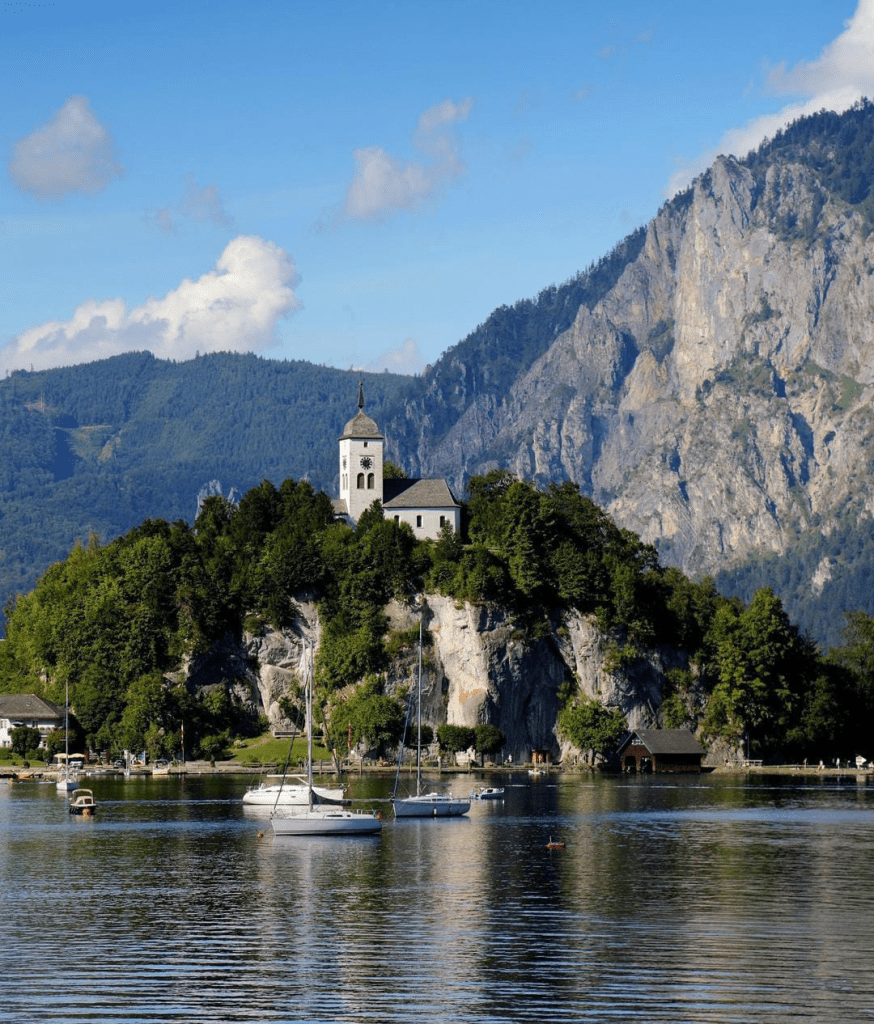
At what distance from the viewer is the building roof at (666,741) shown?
7657 inches

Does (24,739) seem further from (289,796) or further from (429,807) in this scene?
(429,807)

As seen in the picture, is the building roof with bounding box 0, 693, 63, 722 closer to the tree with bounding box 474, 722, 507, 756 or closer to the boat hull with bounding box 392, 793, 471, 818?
the tree with bounding box 474, 722, 507, 756

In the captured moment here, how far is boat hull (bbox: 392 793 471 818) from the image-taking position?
4798 inches

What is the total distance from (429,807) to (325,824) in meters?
17.9

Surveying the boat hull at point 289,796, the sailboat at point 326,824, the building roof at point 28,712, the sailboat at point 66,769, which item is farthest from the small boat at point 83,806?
the building roof at point 28,712

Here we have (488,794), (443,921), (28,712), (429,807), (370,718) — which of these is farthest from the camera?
(28,712)

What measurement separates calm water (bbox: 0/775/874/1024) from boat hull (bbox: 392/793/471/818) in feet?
6.79

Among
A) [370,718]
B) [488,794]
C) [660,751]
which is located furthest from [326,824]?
[660,751]

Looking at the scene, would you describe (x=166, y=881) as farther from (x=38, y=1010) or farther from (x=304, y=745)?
(x=304, y=745)

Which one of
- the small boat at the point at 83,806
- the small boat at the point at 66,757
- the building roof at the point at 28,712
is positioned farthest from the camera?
the building roof at the point at 28,712

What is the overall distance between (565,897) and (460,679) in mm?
121430

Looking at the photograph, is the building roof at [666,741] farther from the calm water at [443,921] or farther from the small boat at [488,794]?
the calm water at [443,921]

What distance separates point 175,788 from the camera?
159 meters

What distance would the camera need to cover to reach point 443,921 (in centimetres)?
6894
